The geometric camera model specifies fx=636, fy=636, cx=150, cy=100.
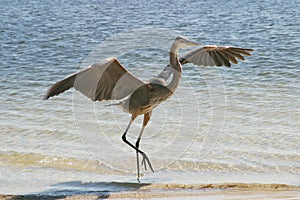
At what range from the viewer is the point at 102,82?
692cm

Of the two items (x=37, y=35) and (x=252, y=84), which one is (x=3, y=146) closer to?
(x=252, y=84)

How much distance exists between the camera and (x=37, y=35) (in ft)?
55.4

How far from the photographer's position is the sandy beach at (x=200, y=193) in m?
6.06

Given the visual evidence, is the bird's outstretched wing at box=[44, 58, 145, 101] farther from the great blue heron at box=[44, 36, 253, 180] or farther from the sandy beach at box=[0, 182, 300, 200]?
the sandy beach at box=[0, 182, 300, 200]

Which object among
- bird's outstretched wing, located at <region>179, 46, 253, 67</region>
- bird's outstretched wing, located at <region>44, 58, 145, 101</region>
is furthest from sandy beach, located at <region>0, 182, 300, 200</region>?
bird's outstretched wing, located at <region>179, 46, 253, 67</region>

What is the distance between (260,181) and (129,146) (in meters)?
2.21

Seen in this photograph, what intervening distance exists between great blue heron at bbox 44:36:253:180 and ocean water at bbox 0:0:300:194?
583mm

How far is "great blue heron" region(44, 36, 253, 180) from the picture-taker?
6621 millimetres

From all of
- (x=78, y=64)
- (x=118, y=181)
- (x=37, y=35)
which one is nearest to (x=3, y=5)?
(x=37, y=35)

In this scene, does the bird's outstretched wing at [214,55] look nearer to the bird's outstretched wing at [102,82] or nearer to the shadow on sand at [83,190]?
the bird's outstretched wing at [102,82]

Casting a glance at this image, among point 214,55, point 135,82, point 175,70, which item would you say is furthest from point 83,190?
point 214,55

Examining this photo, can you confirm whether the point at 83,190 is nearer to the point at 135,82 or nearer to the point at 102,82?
the point at 102,82

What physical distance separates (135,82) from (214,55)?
138cm

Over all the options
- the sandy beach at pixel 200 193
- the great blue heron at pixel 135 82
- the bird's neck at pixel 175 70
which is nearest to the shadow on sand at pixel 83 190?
the sandy beach at pixel 200 193
